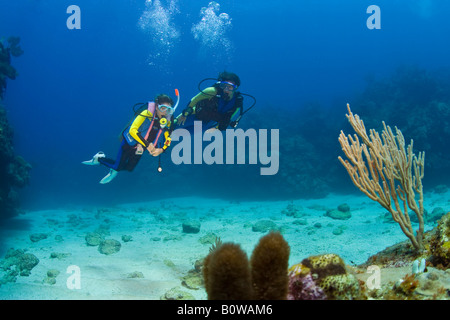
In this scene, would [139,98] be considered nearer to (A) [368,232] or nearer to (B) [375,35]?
(B) [375,35]

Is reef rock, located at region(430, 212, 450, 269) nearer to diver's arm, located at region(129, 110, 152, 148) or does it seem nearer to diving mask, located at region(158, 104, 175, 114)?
diving mask, located at region(158, 104, 175, 114)

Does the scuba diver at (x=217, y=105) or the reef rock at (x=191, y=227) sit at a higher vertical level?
the scuba diver at (x=217, y=105)

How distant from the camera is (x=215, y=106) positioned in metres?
7.45

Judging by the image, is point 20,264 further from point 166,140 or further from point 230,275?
point 230,275

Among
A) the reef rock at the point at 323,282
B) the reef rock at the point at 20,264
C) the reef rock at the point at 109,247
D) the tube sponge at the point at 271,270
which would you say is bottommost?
the reef rock at the point at 20,264

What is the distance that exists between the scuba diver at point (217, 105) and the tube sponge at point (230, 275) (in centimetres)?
569

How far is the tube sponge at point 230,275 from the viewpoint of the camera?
1.92 meters

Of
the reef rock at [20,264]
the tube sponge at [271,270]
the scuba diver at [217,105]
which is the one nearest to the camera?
the tube sponge at [271,270]

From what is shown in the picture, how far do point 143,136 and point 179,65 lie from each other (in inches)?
4313

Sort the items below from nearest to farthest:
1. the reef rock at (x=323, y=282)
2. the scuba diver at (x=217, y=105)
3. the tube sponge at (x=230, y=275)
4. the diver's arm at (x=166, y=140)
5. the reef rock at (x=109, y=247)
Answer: the tube sponge at (x=230, y=275)
the reef rock at (x=323, y=282)
the diver's arm at (x=166, y=140)
the scuba diver at (x=217, y=105)
the reef rock at (x=109, y=247)

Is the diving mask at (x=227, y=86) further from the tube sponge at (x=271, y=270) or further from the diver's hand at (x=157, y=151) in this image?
the tube sponge at (x=271, y=270)

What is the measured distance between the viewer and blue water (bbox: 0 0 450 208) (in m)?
27.2

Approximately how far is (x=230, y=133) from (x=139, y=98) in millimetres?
94184

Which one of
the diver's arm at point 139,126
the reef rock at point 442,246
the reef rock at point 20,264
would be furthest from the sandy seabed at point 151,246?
the diver's arm at point 139,126
